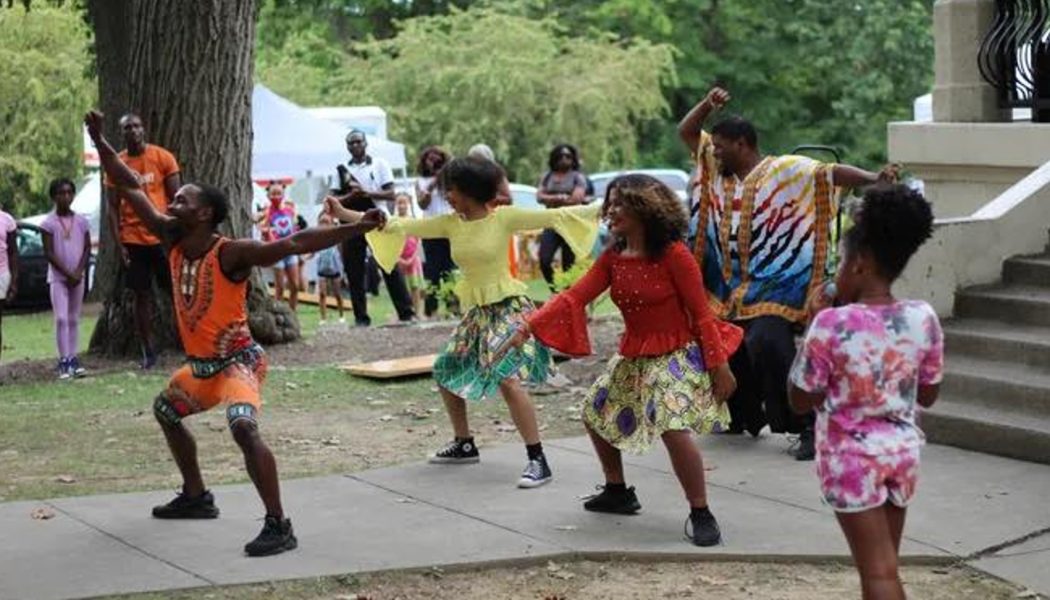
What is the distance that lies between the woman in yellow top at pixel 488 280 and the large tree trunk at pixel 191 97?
516 centimetres

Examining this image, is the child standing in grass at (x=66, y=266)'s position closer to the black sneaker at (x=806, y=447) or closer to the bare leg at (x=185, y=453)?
the bare leg at (x=185, y=453)

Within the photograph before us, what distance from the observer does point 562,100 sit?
42.3m

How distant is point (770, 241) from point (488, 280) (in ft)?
A: 5.14

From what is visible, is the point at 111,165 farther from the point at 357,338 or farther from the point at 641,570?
the point at 357,338

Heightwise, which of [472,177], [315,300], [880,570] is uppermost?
[472,177]

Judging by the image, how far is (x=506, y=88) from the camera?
42062mm

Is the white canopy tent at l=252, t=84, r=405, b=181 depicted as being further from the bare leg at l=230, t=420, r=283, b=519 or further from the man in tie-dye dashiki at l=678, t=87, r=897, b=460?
the bare leg at l=230, t=420, r=283, b=519

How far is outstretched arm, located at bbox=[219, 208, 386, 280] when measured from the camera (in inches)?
295

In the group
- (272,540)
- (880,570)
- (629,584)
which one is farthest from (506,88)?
(880,570)

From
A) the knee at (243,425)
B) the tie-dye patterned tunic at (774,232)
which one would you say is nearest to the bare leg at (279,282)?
the tie-dye patterned tunic at (774,232)

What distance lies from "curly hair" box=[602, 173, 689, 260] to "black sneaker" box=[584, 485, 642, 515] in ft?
3.69

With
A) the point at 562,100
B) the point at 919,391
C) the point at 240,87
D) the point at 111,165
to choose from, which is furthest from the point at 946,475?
the point at 562,100

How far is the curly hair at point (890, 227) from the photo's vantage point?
18.4ft

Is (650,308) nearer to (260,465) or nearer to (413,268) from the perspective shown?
(260,465)
